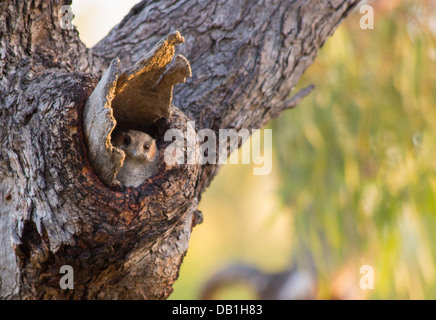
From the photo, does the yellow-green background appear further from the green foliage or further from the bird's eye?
the bird's eye

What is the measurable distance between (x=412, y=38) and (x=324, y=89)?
654mm

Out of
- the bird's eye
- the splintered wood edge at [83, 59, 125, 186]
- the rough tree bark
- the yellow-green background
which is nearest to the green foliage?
the yellow-green background

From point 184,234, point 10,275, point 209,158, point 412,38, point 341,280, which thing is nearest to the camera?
point 10,275

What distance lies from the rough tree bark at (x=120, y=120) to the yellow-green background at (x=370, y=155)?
1.87m

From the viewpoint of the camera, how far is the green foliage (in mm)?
3291

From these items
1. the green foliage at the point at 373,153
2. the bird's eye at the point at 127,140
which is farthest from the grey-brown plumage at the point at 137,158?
the green foliage at the point at 373,153

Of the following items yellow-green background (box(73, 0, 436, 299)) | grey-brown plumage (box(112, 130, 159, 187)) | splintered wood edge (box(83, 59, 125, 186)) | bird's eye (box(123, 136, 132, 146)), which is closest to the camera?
splintered wood edge (box(83, 59, 125, 186))

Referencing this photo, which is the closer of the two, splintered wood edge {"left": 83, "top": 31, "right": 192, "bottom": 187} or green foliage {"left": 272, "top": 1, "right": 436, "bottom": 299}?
splintered wood edge {"left": 83, "top": 31, "right": 192, "bottom": 187}

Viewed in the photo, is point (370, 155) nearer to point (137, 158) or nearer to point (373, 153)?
point (373, 153)

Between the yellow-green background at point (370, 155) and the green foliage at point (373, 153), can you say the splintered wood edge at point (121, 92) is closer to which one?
the yellow-green background at point (370, 155)

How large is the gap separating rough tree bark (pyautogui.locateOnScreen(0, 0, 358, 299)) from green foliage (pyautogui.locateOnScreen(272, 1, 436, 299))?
1.91m
